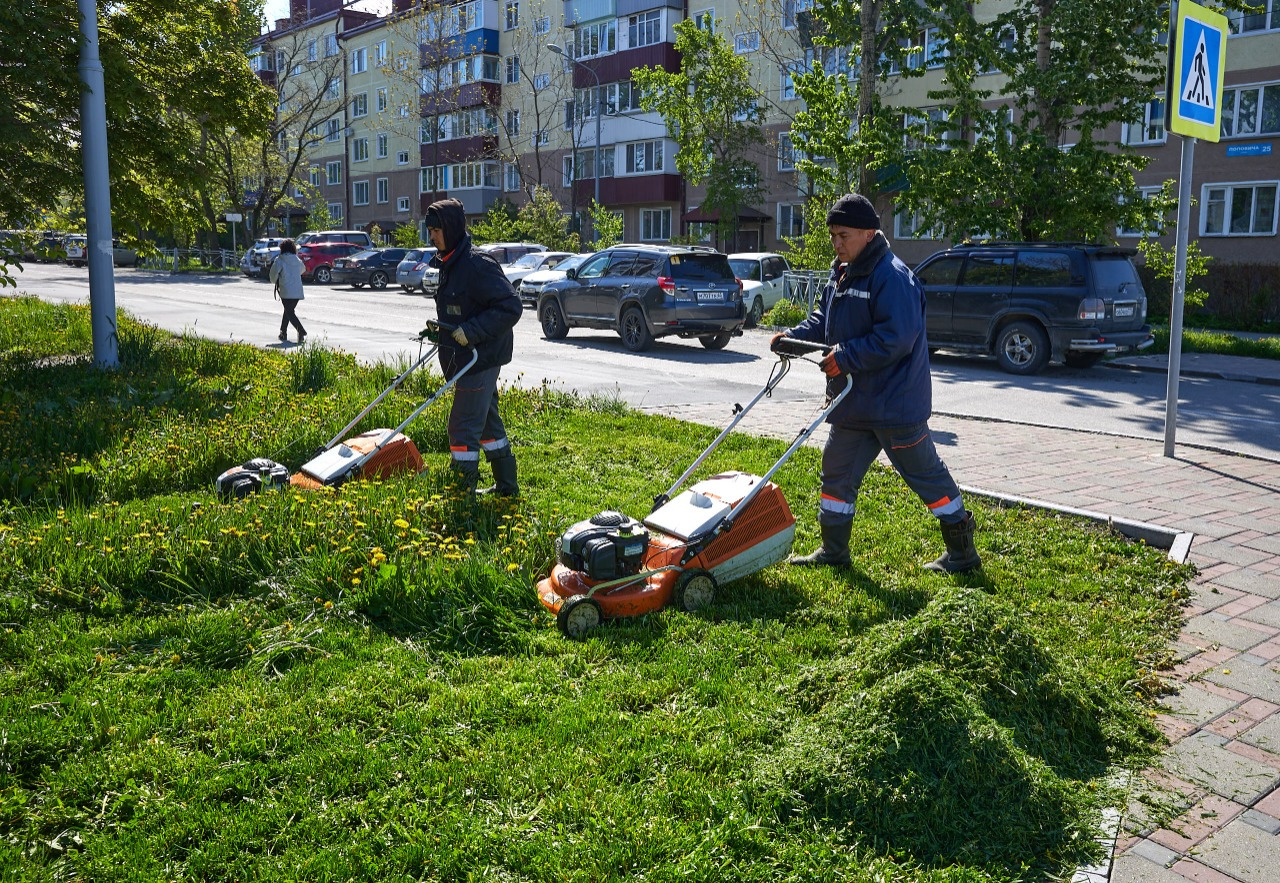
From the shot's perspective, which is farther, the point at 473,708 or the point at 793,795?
the point at 473,708

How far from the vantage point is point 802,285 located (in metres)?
26.6

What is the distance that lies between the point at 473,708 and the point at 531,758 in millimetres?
435

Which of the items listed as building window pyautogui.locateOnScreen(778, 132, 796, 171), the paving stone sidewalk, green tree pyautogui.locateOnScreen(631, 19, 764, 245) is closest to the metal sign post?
the paving stone sidewalk

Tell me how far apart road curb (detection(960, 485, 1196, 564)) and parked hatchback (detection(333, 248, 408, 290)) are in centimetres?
3445

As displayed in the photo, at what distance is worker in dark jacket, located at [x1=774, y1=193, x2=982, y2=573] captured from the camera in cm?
537

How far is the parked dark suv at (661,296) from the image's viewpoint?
18266 millimetres

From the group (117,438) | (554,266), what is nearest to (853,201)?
(117,438)

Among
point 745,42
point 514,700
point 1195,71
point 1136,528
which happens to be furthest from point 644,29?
point 514,700

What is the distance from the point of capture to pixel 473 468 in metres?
6.91

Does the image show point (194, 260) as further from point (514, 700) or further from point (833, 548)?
point (514, 700)

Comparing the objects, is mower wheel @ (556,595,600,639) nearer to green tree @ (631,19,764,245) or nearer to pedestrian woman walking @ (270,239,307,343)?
pedestrian woman walking @ (270,239,307,343)

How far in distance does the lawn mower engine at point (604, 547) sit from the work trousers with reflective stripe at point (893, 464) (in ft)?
4.00

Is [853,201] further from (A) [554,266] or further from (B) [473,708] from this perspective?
(A) [554,266]

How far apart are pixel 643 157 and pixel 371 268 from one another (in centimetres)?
1514
